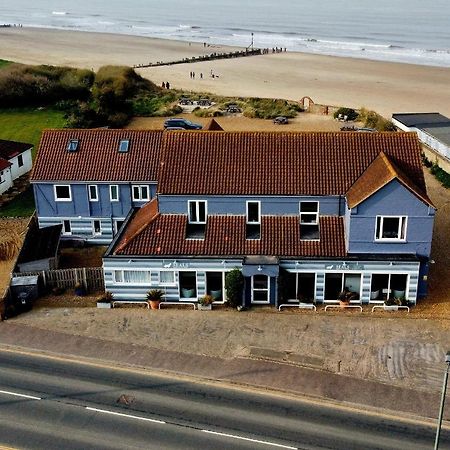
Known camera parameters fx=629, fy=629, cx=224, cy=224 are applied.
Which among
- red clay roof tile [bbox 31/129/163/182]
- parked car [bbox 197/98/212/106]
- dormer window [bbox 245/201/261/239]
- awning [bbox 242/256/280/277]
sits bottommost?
parked car [bbox 197/98/212/106]

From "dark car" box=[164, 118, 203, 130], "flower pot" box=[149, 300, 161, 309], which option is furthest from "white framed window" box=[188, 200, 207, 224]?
"dark car" box=[164, 118, 203, 130]

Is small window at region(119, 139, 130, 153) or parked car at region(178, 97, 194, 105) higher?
small window at region(119, 139, 130, 153)

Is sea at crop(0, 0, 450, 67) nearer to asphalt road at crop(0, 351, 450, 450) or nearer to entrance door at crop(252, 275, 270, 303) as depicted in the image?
entrance door at crop(252, 275, 270, 303)

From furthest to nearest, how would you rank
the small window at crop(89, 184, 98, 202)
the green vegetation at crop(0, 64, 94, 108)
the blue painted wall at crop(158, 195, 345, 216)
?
1. the green vegetation at crop(0, 64, 94, 108)
2. the small window at crop(89, 184, 98, 202)
3. the blue painted wall at crop(158, 195, 345, 216)

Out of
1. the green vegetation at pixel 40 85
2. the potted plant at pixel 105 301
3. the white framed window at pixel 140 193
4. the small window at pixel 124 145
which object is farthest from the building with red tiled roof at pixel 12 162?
the green vegetation at pixel 40 85

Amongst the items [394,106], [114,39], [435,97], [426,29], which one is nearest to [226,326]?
[394,106]

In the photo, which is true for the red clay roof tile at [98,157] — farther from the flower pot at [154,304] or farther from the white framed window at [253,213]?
the flower pot at [154,304]

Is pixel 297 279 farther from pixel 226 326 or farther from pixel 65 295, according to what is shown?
pixel 65 295

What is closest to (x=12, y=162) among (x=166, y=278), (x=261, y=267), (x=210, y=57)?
(x=166, y=278)
